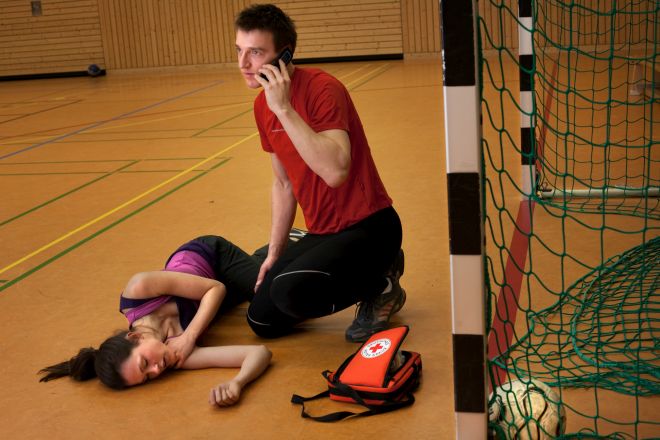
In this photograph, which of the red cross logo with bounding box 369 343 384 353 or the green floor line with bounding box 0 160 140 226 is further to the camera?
the green floor line with bounding box 0 160 140 226

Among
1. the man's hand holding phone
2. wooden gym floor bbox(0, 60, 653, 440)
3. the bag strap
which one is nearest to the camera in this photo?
the bag strap

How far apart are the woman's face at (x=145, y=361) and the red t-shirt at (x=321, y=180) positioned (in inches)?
27.5

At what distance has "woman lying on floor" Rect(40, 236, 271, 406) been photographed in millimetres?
2598

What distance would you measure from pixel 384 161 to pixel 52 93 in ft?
28.7

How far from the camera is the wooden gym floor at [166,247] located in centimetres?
242

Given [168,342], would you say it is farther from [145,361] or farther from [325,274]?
[325,274]

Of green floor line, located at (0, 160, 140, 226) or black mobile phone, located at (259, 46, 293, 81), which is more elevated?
black mobile phone, located at (259, 46, 293, 81)

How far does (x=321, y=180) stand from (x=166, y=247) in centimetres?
154

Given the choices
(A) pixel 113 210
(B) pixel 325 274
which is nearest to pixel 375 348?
(B) pixel 325 274

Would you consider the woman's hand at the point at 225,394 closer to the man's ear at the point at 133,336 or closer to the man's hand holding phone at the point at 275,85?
the man's ear at the point at 133,336

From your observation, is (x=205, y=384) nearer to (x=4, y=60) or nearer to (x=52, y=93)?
(x=52, y=93)

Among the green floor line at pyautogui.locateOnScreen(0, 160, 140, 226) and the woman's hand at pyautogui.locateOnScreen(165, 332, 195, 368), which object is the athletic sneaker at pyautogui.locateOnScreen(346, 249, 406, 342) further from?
the green floor line at pyautogui.locateOnScreen(0, 160, 140, 226)

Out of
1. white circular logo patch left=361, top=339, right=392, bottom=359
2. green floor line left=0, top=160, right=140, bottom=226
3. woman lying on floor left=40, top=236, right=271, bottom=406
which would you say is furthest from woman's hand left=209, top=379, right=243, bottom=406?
green floor line left=0, top=160, right=140, bottom=226

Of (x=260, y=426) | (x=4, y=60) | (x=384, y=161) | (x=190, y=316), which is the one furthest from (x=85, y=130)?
(x=4, y=60)
